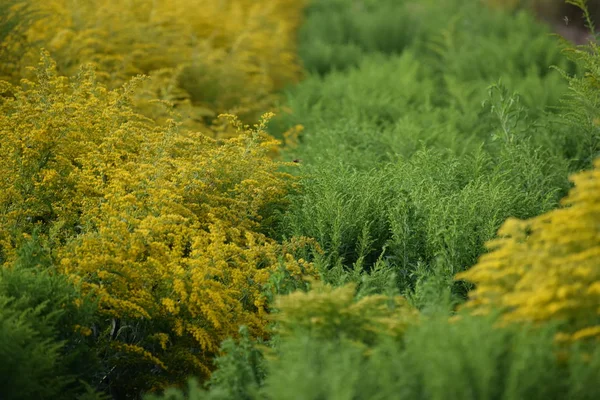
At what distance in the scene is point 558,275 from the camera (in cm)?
201

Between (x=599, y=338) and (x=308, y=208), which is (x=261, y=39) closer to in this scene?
(x=308, y=208)

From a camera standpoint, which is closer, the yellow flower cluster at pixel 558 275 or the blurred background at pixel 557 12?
the yellow flower cluster at pixel 558 275

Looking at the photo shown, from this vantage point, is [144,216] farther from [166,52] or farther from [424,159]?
[166,52]

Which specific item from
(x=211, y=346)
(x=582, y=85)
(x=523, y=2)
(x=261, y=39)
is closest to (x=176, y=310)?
(x=211, y=346)

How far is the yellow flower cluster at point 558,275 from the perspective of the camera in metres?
1.96

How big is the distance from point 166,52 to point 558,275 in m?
4.10

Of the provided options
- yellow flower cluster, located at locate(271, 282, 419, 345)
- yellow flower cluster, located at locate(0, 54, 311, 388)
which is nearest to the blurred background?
A: yellow flower cluster, located at locate(0, 54, 311, 388)

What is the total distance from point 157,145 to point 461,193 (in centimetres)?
146

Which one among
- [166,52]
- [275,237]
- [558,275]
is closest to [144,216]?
[275,237]

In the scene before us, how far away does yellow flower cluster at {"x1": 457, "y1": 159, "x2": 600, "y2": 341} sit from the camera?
1.96 metres

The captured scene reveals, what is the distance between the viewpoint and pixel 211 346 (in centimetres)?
256

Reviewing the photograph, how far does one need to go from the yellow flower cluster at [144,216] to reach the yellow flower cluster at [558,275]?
94cm

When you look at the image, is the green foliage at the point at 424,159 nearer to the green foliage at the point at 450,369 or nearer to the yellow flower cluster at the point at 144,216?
the yellow flower cluster at the point at 144,216

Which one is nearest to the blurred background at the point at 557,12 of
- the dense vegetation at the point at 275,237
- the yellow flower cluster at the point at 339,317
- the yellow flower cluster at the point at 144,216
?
the dense vegetation at the point at 275,237
